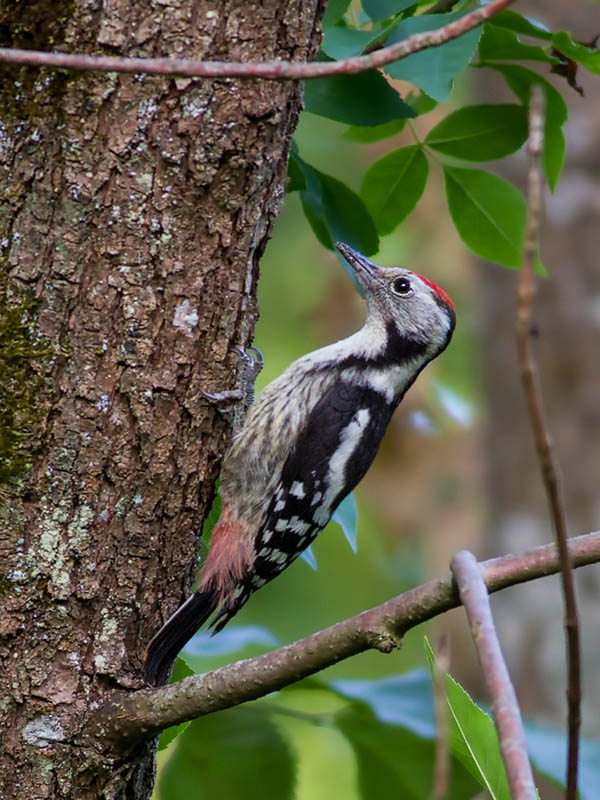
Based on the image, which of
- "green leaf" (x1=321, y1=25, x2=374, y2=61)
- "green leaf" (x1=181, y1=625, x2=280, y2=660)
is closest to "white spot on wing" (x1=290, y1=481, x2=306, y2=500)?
"green leaf" (x1=181, y1=625, x2=280, y2=660)

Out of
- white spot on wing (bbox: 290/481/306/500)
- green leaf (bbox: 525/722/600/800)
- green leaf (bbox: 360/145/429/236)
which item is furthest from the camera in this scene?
white spot on wing (bbox: 290/481/306/500)

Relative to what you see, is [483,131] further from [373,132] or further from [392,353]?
[392,353]

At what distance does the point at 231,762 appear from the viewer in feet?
8.68

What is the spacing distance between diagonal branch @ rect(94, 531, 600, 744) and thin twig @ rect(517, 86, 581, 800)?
39 cm

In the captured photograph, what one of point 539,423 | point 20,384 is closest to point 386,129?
point 20,384

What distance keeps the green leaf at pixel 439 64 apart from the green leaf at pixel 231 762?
1.67 m

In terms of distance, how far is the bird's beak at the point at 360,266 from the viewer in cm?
265

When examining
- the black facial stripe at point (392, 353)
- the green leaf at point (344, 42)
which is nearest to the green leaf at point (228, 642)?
the black facial stripe at point (392, 353)

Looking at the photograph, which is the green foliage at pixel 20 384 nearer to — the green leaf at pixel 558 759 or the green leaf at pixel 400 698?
the green leaf at pixel 400 698

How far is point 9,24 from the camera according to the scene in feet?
6.31

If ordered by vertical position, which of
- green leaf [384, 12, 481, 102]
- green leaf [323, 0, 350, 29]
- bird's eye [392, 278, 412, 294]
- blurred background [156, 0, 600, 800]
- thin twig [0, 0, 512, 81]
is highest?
blurred background [156, 0, 600, 800]

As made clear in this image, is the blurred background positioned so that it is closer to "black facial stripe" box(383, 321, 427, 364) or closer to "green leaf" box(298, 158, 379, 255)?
"green leaf" box(298, 158, 379, 255)

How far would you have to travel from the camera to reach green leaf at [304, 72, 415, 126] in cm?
210

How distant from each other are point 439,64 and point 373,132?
0.78 meters
